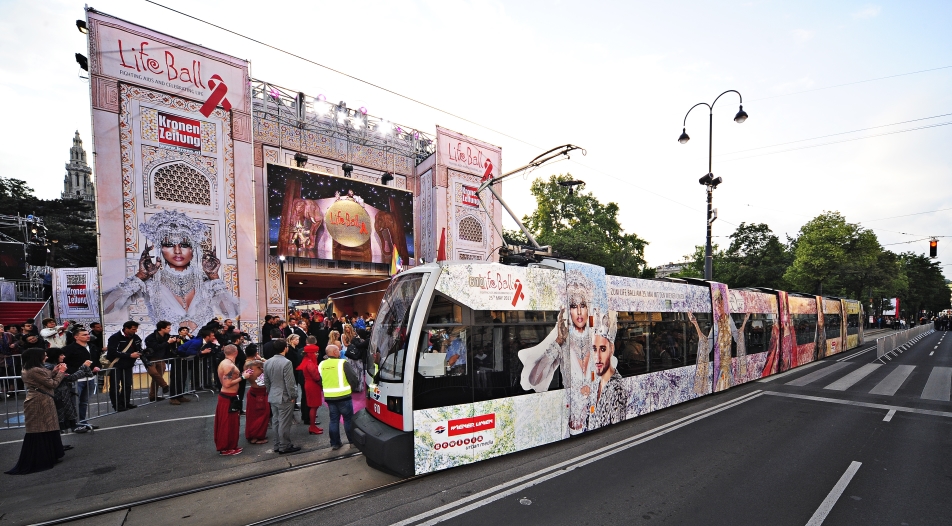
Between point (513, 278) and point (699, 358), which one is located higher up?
point (513, 278)

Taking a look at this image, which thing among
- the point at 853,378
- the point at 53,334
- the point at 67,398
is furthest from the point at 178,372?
the point at 853,378

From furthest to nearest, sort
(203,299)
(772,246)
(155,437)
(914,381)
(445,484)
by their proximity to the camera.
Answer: (772,246) → (203,299) → (914,381) → (155,437) → (445,484)

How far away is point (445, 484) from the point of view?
15.8 ft

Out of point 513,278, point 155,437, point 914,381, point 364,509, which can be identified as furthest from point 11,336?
point 914,381

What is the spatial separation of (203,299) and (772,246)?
50.8 m

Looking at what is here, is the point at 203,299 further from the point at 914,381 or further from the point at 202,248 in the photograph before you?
the point at 914,381

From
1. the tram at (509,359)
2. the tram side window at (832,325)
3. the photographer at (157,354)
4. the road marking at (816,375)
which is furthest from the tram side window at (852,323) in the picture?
the photographer at (157,354)

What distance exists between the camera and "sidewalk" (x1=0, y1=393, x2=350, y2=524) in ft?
14.7

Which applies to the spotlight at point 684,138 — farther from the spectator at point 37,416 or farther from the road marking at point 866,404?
the spectator at point 37,416

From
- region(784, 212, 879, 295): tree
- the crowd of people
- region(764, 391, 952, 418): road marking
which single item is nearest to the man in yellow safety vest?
the crowd of people

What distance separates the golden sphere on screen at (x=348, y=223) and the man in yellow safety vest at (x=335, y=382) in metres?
12.2

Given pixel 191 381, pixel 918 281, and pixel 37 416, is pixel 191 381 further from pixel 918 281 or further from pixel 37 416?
pixel 918 281

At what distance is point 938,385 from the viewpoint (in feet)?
36.8

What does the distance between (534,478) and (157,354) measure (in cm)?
887
